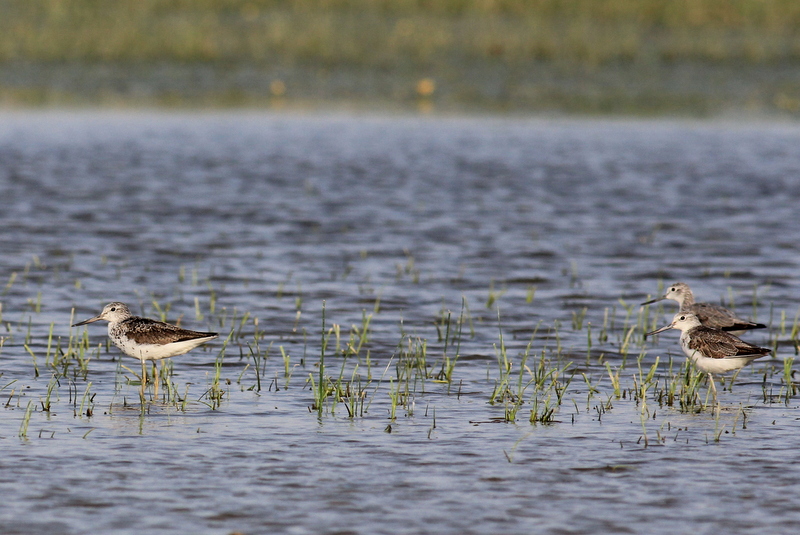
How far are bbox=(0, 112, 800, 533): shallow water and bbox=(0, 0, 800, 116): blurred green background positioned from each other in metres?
5.47

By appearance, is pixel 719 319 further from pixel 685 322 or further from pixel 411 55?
pixel 411 55

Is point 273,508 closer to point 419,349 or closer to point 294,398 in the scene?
point 294,398

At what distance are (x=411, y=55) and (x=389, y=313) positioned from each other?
95.1 feet

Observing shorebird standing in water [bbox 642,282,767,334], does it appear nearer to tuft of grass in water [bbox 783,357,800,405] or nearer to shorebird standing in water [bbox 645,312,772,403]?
shorebird standing in water [bbox 645,312,772,403]

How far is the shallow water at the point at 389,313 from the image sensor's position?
9102mm

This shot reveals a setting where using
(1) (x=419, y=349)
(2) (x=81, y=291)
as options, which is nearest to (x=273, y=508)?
(1) (x=419, y=349)

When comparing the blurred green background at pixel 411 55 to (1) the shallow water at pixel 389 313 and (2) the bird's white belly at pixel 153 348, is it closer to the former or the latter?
(1) the shallow water at pixel 389 313

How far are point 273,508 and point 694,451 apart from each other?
3.56 meters

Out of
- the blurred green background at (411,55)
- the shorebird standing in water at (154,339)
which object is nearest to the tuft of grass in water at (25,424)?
the shorebird standing in water at (154,339)

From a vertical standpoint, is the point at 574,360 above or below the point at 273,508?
above

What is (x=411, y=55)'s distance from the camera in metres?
44.0

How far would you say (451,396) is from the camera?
12164 mm

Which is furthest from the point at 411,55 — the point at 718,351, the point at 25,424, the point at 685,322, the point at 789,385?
the point at 25,424

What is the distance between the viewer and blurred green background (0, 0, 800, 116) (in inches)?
1588
